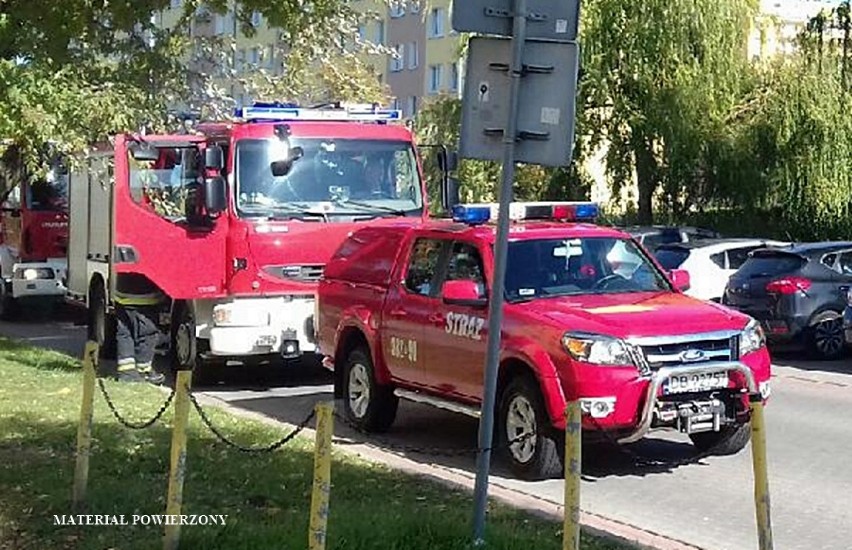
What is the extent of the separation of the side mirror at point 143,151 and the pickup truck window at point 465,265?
5568 millimetres

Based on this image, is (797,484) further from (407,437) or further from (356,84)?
(356,84)

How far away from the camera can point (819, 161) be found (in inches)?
1171

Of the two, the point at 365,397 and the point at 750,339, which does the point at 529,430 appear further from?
the point at 365,397

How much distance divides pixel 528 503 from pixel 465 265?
2757 mm

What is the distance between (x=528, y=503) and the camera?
28.5 feet

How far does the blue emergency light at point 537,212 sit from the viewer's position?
37.4 ft

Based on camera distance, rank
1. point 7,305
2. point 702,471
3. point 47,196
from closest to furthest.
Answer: point 702,471 → point 47,196 → point 7,305

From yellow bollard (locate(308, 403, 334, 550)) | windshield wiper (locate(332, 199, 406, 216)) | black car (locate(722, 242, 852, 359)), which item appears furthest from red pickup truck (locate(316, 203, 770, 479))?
black car (locate(722, 242, 852, 359))

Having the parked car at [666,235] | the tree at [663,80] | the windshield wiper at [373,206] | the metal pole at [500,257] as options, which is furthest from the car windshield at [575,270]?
the tree at [663,80]

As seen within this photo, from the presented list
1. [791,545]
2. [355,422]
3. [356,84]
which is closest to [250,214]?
[355,422]

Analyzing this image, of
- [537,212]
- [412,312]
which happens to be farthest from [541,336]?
[537,212]

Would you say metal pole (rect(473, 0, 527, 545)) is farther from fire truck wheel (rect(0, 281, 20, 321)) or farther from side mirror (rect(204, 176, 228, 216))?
fire truck wheel (rect(0, 281, 20, 321))

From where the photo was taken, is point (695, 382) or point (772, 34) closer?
point (695, 382)

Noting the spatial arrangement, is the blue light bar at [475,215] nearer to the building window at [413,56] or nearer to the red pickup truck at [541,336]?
the red pickup truck at [541,336]
